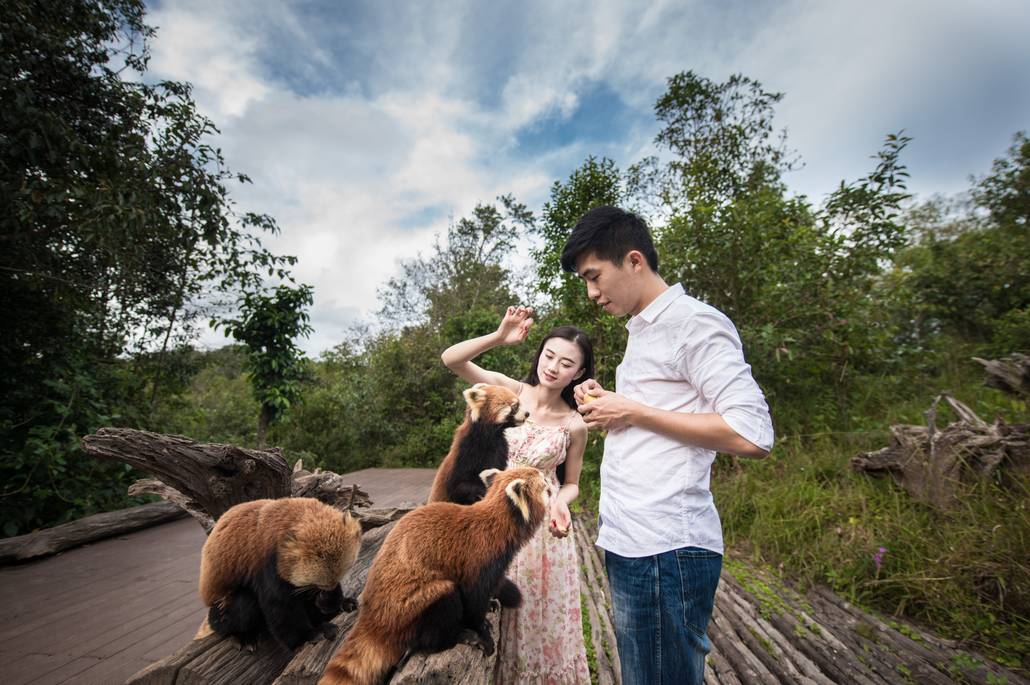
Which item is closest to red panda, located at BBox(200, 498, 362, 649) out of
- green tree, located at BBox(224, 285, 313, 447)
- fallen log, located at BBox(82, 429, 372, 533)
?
fallen log, located at BBox(82, 429, 372, 533)

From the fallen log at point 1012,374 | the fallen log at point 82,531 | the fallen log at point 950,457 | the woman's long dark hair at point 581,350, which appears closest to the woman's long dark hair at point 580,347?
the woman's long dark hair at point 581,350

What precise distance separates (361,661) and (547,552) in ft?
5.22

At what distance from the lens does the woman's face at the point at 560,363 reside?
2674 millimetres

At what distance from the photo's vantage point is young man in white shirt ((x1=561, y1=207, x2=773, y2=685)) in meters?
1.38

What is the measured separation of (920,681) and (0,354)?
1008 centimetres

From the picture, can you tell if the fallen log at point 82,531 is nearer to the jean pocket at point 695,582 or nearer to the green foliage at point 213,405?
the green foliage at point 213,405

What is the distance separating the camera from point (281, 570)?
1.37 metres

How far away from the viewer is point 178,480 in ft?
6.95

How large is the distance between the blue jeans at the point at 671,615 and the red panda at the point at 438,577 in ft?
1.43

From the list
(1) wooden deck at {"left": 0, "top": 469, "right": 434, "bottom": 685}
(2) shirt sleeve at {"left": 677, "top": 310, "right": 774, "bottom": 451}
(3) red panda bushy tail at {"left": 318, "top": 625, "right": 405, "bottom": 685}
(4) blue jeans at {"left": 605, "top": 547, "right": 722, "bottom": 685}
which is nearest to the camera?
(3) red panda bushy tail at {"left": 318, "top": 625, "right": 405, "bottom": 685}

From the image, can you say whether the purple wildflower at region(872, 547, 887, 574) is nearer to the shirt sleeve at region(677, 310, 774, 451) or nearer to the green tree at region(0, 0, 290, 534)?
the shirt sleeve at region(677, 310, 774, 451)

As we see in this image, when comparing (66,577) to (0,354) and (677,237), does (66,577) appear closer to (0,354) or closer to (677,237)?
(0,354)

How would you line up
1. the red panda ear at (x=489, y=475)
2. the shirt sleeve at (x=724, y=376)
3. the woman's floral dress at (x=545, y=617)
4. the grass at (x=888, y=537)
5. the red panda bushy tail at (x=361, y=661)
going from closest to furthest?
the red panda bushy tail at (x=361, y=661), the shirt sleeve at (x=724, y=376), the red panda ear at (x=489, y=475), the woman's floral dress at (x=545, y=617), the grass at (x=888, y=537)

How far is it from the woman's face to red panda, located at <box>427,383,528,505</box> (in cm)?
49
